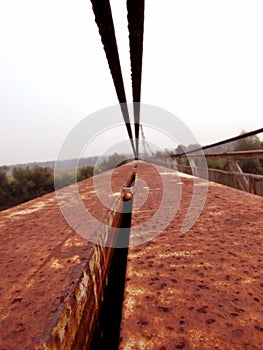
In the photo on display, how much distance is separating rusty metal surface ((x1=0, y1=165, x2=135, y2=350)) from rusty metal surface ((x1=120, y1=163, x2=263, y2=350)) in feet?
0.35

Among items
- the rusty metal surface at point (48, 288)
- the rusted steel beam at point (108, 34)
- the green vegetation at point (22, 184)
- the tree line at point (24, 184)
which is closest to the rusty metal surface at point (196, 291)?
the rusty metal surface at point (48, 288)

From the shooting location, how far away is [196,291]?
17.2 inches

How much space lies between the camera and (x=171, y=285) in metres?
0.46

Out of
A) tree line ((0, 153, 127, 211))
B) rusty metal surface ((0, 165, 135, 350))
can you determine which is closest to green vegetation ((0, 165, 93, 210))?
tree line ((0, 153, 127, 211))

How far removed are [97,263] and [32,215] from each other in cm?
62

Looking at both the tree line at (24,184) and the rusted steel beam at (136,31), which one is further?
the tree line at (24,184)

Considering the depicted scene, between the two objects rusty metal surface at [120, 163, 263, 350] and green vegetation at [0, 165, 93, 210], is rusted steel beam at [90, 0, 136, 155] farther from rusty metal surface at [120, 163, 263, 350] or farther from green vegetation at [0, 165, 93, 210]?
green vegetation at [0, 165, 93, 210]

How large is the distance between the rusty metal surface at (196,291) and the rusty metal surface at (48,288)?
0.11m

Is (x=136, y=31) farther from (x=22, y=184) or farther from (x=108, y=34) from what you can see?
(x=22, y=184)

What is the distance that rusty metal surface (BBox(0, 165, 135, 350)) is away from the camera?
1.18 feet

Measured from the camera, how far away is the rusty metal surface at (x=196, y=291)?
1.09 ft

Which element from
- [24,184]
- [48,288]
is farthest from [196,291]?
[24,184]

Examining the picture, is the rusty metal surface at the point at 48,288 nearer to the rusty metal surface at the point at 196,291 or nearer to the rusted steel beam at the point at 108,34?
the rusty metal surface at the point at 196,291

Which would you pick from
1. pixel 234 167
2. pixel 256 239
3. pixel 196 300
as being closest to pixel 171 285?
pixel 196 300
